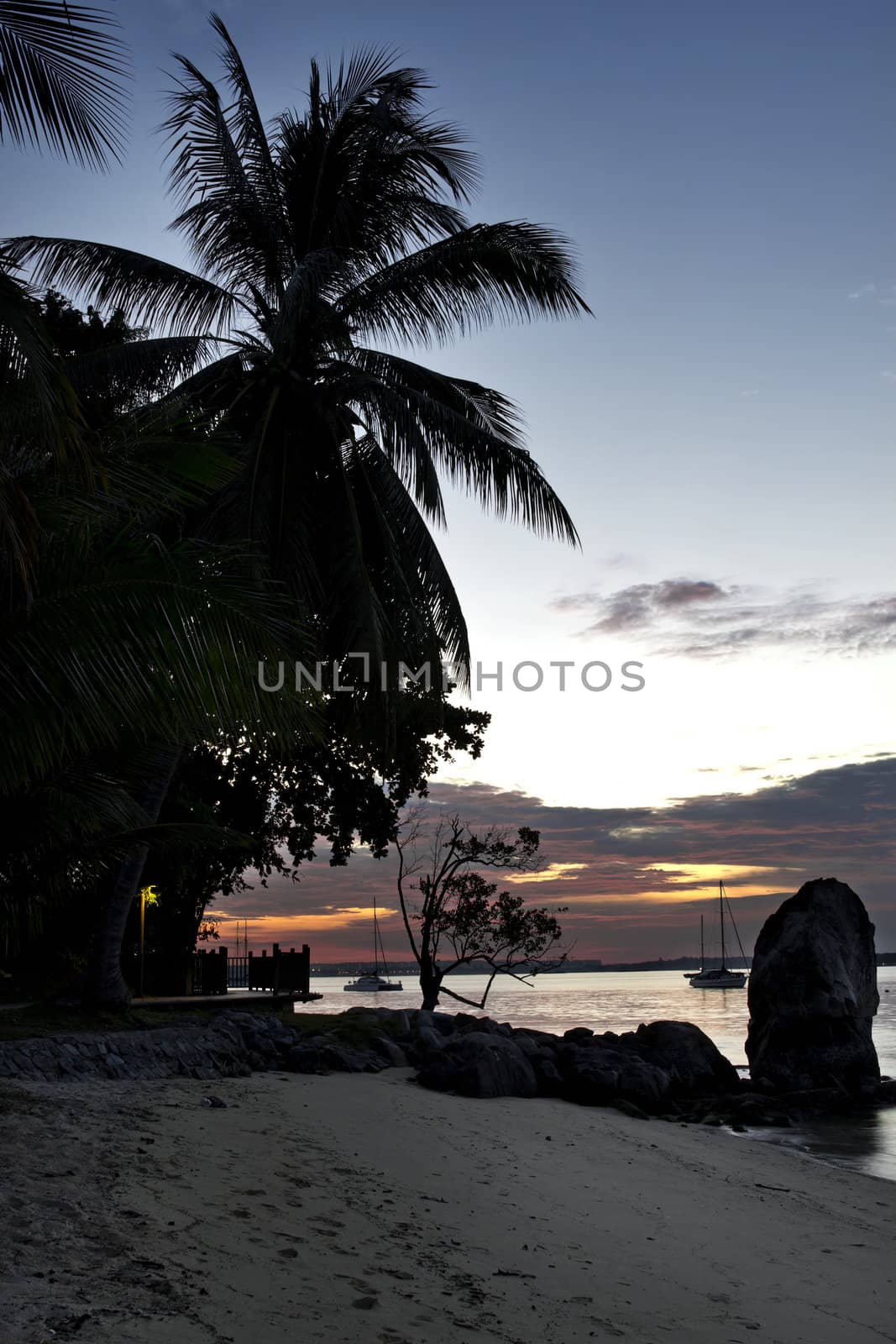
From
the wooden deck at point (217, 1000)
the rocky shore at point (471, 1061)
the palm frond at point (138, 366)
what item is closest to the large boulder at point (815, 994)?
the rocky shore at point (471, 1061)

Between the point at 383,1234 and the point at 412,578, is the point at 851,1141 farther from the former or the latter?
the point at 383,1234

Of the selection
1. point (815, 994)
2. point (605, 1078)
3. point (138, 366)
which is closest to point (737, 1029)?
point (815, 994)

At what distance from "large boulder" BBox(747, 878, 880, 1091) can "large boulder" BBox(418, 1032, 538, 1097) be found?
775cm

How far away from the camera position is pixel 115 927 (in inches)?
561

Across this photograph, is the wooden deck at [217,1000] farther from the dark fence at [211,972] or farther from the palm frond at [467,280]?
the palm frond at [467,280]

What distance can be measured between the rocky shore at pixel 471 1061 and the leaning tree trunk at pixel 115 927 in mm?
1130

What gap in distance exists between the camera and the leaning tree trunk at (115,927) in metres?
14.0

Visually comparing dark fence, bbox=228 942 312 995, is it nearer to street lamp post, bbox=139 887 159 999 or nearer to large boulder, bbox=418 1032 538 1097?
street lamp post, bbox=139 887 159 999

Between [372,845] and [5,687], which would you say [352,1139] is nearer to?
[5,687]

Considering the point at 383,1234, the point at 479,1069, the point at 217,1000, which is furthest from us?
the point at 217,1000

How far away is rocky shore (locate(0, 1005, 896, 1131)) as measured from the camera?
11.1 metres

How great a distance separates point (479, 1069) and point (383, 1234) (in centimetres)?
708

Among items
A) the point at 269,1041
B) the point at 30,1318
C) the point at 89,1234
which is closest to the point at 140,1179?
the point at 89,1234

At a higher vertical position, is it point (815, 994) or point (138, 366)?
point (138, 366)
